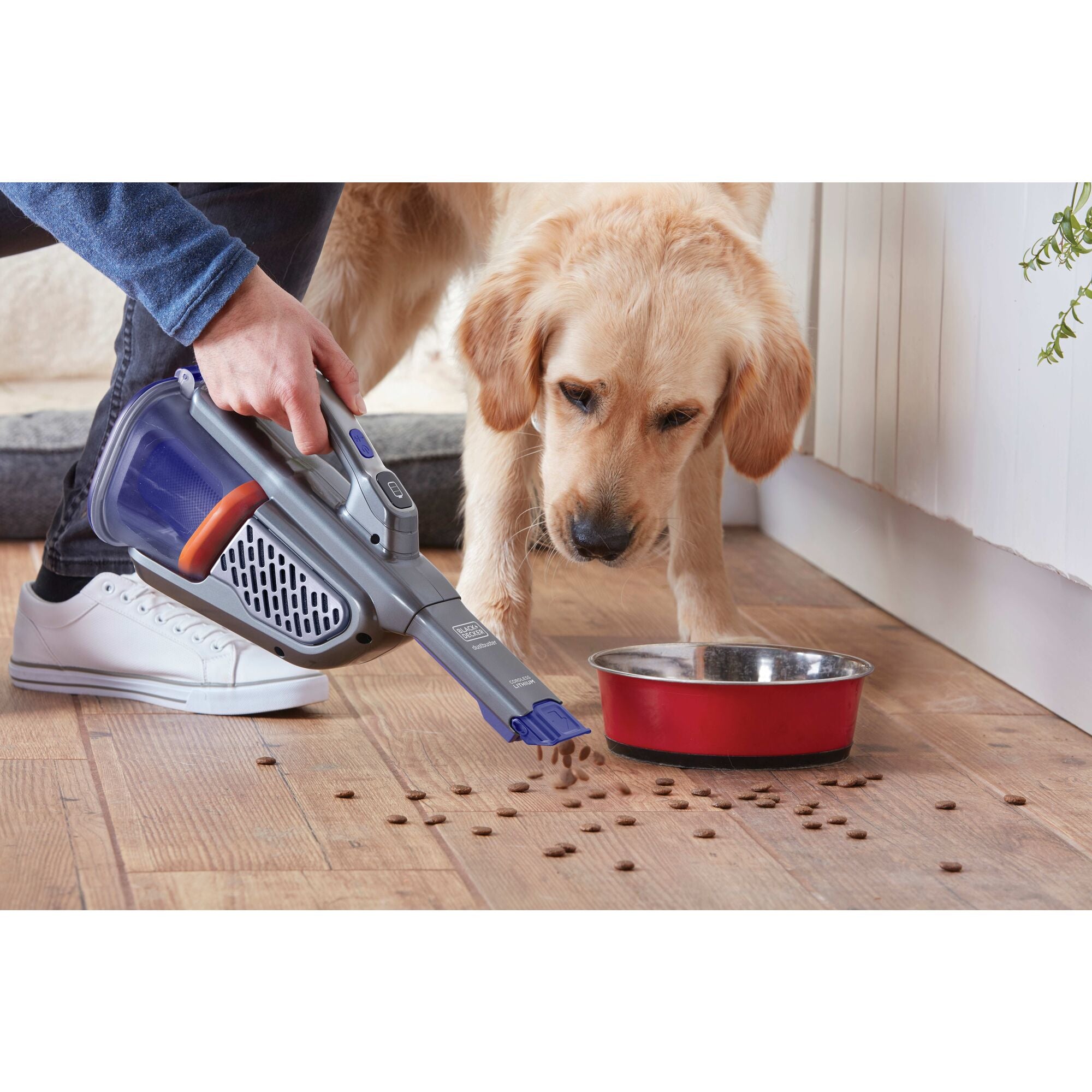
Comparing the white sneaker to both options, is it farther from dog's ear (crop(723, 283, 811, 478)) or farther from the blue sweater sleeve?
dog's ear (crop(723, 283, 811, 478))

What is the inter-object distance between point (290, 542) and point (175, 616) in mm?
358

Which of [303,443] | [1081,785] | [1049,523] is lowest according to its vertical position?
[1081,785]

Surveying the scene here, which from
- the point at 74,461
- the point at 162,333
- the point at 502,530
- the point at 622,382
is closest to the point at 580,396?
the point at 622,382

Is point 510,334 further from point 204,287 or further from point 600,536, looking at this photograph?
point 204,287

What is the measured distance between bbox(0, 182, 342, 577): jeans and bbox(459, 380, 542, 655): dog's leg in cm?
37

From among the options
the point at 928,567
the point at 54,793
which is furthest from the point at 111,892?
the point at 928,567

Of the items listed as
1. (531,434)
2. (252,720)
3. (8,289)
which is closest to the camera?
(252,720)

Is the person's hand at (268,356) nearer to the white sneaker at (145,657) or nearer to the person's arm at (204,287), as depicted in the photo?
the person's arm at (204,287)

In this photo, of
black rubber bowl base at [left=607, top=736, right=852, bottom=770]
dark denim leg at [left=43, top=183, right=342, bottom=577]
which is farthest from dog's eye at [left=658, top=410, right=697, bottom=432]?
dark denim leg at [left=43, top=183, right=342, bottom=577]

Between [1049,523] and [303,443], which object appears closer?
[303,443]

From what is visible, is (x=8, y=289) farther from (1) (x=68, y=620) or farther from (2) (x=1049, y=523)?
(2) (x=1049, y=523)

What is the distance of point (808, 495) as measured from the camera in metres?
2.82

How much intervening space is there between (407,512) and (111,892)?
0.47 m

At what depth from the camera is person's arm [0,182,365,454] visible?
1.38 meters
